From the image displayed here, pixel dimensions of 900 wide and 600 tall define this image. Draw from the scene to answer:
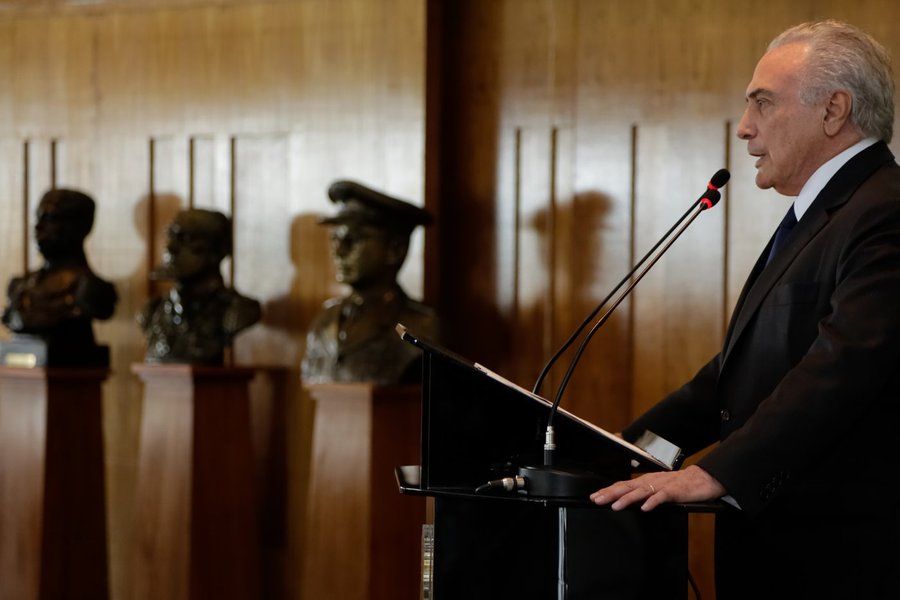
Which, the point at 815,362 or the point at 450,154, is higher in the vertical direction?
the point at 450,154

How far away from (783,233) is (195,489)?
9.72 ft

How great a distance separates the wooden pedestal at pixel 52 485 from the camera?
487 cm

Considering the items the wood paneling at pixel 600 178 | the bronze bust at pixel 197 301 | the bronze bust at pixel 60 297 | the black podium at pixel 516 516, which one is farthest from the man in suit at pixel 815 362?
the bronze bust at pixel 60 297

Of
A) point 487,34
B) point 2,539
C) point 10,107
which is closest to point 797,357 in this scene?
point 487,34

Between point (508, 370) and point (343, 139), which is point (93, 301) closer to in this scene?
point (343, 139)

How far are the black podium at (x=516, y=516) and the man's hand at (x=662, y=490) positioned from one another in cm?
4

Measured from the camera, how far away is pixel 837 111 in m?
2.26

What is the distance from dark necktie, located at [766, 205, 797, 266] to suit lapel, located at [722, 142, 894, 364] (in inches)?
1.6

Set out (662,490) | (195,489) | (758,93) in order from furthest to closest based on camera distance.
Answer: (195,489)
(758,93)
(662,490)

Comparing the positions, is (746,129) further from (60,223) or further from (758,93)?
(60,223)

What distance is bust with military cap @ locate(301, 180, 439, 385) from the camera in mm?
4426

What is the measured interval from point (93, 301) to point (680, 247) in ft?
7.48

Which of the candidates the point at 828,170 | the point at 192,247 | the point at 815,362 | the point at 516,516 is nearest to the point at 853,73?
the point at 828,170

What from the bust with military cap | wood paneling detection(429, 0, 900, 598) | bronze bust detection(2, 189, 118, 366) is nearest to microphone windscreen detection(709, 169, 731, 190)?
the bust with military cap
